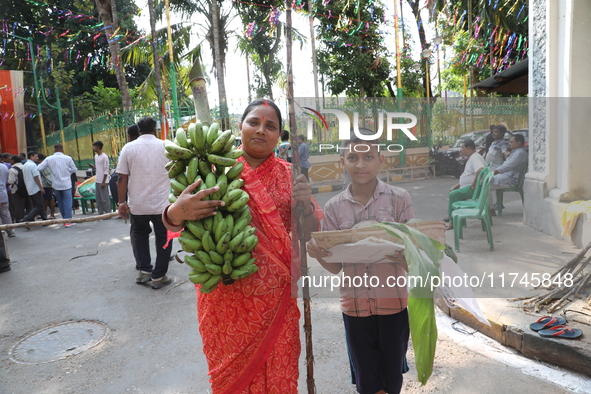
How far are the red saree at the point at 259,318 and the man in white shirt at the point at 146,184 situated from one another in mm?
3027

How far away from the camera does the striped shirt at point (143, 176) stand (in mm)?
4582

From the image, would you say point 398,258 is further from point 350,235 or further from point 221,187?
point 221,187

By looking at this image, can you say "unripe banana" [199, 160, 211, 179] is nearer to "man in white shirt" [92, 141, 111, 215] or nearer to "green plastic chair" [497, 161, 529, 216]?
"green plastic chair" [497, 161, 529, 216]

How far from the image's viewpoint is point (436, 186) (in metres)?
1.81

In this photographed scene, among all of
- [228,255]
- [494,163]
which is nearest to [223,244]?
[228,255]

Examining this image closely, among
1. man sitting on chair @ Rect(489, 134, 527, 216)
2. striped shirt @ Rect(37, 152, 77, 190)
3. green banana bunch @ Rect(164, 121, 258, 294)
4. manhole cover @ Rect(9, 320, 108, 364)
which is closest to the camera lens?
green banana bunch @ Rect(164, 121, 258, 294)

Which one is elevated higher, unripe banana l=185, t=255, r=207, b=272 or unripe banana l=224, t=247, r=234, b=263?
unripe banana l=224, t=247, r=234, b=263

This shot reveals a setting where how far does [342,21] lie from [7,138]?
18.0 meters

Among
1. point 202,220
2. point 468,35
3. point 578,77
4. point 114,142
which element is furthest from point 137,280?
point 468,35

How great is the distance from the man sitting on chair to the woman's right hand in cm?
126

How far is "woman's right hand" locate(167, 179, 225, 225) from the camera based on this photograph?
5.32 feet

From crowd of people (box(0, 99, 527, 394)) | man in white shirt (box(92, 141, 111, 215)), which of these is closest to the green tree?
crowd of people (box(0, 99, 527, 394))

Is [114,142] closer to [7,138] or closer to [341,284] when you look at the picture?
[7,138]

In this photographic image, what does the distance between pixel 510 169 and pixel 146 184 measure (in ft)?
12.3
